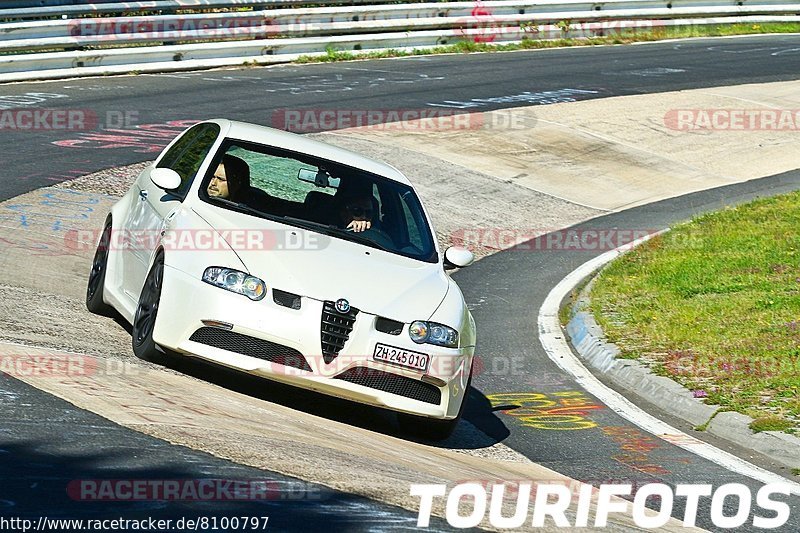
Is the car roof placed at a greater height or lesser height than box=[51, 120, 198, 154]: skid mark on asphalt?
greater

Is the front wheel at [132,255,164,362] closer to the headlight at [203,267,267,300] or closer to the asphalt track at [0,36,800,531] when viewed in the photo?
the headlight at [203,267,267,300]

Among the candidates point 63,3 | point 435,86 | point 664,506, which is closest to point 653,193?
point 435,86

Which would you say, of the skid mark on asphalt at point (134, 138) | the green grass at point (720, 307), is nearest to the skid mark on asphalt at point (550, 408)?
the green grass at point (720, 307)

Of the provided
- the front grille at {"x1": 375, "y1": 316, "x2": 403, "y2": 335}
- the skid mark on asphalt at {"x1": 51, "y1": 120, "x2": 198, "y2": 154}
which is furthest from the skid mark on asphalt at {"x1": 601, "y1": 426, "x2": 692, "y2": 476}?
the skid mark on asphalt at {"x1": 51, "y1": 120, "x2": 198, "y2": 154}

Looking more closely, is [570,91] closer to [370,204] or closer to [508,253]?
[508,253]

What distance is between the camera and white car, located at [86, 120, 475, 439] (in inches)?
301

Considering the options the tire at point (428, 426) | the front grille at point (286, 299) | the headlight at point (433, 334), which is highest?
the front grille at point (286, 299)

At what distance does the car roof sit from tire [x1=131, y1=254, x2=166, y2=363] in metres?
1.43

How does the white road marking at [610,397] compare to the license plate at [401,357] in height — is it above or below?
below

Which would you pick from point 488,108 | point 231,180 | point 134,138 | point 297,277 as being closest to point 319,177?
point 231,180

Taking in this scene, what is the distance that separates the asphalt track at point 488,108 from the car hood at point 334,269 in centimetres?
124

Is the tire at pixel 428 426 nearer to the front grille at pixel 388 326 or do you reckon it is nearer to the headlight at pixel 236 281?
the front grille at pixel 388 326

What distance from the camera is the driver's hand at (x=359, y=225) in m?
8.87

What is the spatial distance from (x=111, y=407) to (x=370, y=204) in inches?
116
